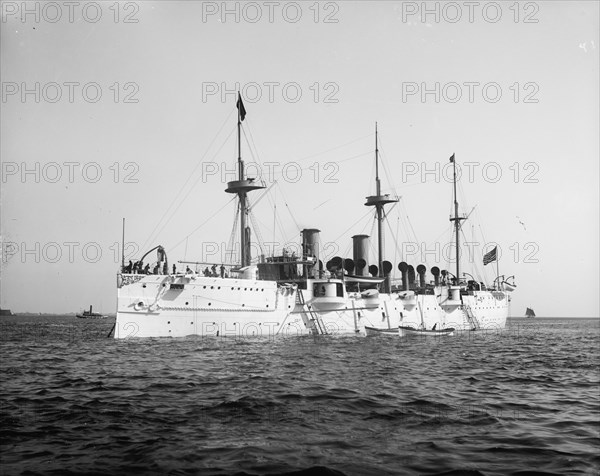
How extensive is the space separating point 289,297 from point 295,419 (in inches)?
947

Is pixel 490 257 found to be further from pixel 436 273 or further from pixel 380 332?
pixel 380 332

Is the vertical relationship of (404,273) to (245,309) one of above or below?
above

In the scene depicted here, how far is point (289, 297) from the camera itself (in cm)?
3278

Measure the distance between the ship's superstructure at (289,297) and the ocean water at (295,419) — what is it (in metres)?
10.1

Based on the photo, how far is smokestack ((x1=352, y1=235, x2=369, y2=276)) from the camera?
4009 centimetres

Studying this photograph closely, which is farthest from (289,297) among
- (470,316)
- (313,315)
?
(470,316)

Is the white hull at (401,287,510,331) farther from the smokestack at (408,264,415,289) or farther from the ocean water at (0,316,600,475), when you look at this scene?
the ocean water at (0,316,600,475)

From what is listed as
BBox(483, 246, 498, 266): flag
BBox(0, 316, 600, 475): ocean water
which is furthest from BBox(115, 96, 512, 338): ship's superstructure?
BBox(0, 316, 600, 475): ocean water

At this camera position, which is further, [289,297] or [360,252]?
[360,252]

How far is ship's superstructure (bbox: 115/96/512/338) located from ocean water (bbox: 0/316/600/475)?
10.1 m

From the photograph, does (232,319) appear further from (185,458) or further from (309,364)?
(185,458)

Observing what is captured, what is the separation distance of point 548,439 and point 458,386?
5.19 m

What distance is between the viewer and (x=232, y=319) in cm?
2888

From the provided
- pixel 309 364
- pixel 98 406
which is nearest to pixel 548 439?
pixel 98 406
